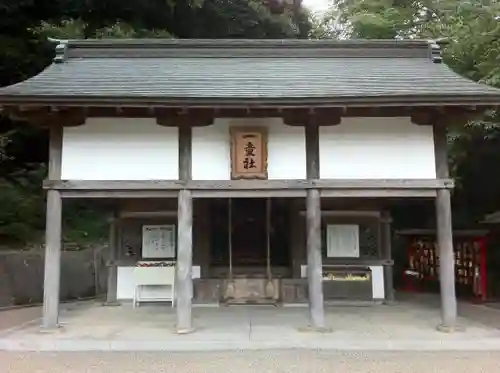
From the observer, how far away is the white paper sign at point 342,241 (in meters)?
11.8

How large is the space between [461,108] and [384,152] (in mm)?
1463

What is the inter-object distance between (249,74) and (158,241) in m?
4.78

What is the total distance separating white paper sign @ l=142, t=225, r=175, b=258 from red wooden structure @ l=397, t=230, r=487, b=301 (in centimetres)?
753

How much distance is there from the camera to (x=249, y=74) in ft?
31.7

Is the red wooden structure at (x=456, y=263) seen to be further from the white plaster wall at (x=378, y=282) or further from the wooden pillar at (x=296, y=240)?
the wooden pillar at (x=296, y=240)

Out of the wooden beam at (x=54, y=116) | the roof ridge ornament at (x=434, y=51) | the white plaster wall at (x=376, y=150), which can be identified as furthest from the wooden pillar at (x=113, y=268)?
the roof ridge ornament at (x=434, y=51)

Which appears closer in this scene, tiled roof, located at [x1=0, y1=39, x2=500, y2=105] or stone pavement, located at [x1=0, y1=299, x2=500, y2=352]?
stone pavement, located at [x1=0, y1=299, x2=500, y2=352]

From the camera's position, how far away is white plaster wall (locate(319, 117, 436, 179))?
8.63 m

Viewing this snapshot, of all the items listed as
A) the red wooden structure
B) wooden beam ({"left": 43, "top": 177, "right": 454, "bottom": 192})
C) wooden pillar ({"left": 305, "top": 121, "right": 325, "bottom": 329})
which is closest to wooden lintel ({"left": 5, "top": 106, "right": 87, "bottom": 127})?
wooden beam ({"left": 43, "top": 177, "right": 454, "bottom": 192})

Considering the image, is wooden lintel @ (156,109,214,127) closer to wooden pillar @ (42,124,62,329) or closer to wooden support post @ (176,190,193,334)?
wooden support post @ (176,190,193,334)

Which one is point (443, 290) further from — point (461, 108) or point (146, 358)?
point (146, 358)

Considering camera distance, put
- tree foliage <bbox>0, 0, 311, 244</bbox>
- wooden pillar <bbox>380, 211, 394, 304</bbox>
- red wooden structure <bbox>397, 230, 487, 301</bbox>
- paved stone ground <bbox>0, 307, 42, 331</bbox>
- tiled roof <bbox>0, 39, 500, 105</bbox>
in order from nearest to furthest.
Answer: tiled roof <bbox>0, 39, 500, 105</bbox> < paved stone ground <bbox>0, 307, 42, 331</bbox> < wooden pillar <bbox>380, 211, 394, 304</bbox> < red wooden structure <bbox>397, 230, 487, 301</bbox> < tree foliage <bbox>0, 0, 311, 244</bbox>

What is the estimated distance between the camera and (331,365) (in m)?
6.54

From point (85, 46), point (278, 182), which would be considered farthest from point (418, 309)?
point (85, 46)
